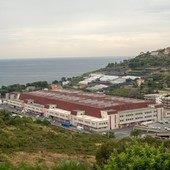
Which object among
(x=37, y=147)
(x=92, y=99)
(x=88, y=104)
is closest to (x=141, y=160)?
(x=37, y=147)

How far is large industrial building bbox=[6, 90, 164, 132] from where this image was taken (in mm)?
32188

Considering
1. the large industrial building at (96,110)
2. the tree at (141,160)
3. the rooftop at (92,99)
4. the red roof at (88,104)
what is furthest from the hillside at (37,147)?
the rooftop at (92,99)

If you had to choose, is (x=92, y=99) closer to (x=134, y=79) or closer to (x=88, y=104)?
Result: (x=88, y=104)

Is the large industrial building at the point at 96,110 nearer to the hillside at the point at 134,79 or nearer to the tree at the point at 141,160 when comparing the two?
the hillside at the point at 134,79

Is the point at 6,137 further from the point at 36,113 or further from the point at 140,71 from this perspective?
the point at 140,71

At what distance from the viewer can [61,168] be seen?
657cm

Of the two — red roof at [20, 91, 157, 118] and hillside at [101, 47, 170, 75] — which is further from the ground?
hillside at [101, 47, 170, 75]

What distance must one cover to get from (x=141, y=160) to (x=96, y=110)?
2691 cm

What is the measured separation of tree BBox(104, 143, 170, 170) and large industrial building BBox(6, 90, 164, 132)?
2471 cm

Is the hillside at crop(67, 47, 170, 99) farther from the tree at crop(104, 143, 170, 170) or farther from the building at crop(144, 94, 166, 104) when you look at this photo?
the tree at crop(104, 143, 170, 170)

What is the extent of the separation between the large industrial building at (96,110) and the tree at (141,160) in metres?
24.7

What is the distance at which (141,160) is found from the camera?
237 inches

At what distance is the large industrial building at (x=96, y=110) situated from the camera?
32188mm

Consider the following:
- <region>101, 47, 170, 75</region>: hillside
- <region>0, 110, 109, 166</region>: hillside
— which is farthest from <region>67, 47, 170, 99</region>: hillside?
<region>0, 110, 109, 166</region>: hillside
